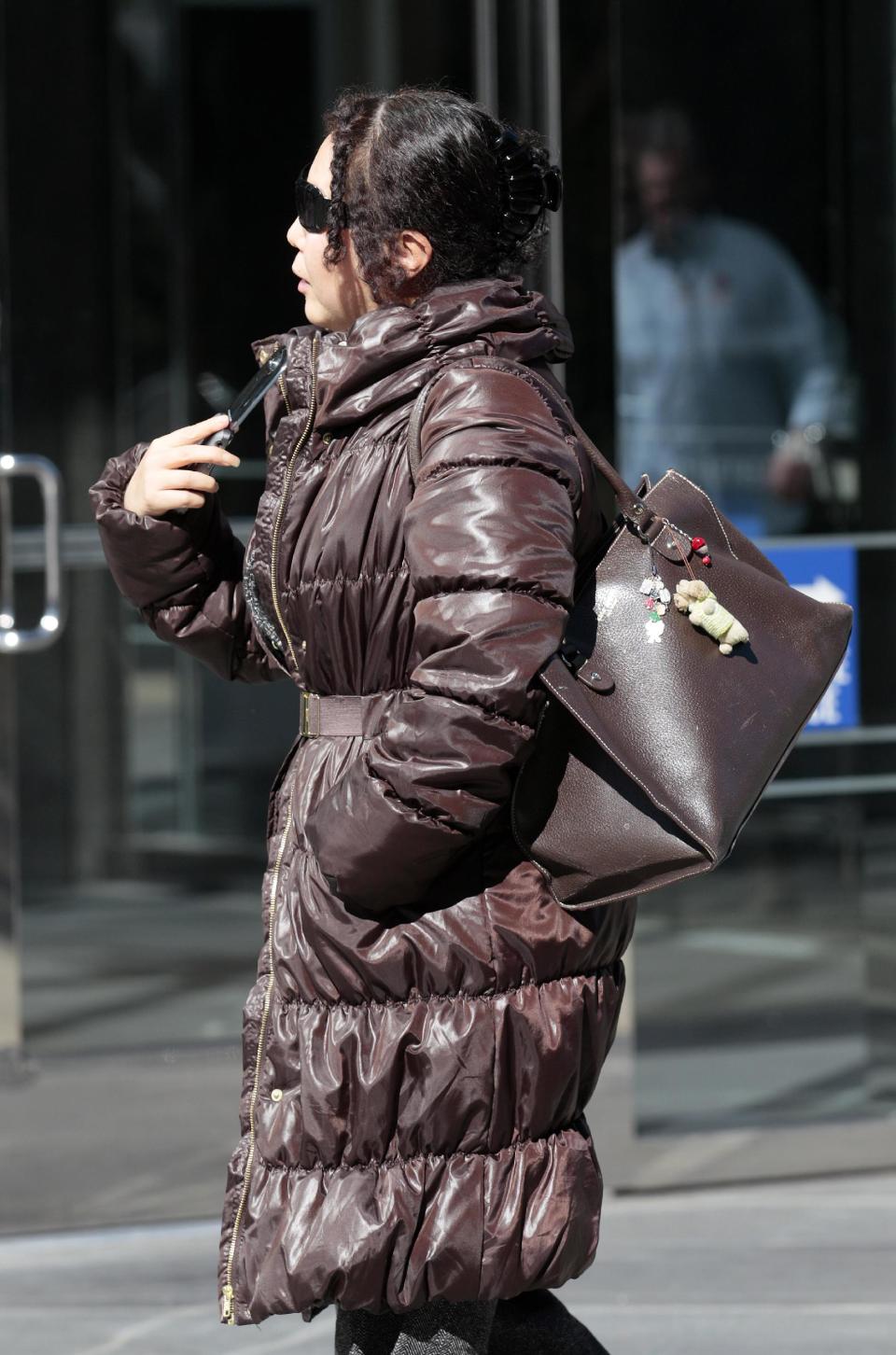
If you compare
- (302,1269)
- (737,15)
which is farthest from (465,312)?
(737,15)

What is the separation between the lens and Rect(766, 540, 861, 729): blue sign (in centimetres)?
444

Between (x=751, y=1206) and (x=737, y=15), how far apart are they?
2.50m

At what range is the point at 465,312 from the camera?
2.35 meters

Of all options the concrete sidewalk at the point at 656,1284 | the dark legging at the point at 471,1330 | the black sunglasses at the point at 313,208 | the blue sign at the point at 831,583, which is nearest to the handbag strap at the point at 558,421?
the black sunglasses at the point at 313,208

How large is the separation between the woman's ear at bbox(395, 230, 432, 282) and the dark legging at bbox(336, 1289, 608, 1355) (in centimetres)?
120

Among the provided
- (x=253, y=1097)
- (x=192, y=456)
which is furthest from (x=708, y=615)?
(x=253, y=1097)

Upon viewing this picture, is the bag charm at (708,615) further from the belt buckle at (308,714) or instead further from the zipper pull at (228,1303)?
the zipper pull at (228,1303)

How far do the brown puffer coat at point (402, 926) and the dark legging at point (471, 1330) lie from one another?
8 centimetres

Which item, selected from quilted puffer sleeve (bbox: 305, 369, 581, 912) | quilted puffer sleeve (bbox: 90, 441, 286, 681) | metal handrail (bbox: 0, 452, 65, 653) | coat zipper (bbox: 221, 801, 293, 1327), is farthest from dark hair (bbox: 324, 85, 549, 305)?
metal handrail (bbox: 0, 452, 65, 653)

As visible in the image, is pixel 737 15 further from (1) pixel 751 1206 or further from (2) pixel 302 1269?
(2) pixel 302 1269

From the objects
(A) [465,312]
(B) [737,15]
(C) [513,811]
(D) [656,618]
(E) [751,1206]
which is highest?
(B) [737,15]

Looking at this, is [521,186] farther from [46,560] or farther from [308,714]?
[46,560]

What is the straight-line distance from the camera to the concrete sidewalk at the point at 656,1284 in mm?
3547

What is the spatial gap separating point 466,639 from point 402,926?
0.38 meters
